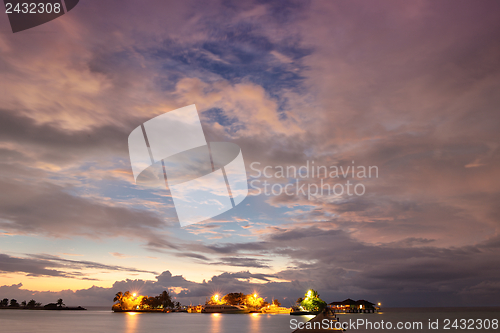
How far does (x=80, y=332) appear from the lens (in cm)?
8288

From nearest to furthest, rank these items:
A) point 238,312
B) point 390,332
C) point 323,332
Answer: point 323,332 < point 390,332 < point 238,312

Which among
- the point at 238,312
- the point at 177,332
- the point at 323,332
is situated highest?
the point at 323,332

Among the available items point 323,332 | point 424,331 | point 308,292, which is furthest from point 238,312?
point 323,332

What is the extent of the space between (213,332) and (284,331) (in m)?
17.9

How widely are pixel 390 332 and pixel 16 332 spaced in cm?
8771

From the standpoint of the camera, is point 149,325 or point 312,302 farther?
point 312,302

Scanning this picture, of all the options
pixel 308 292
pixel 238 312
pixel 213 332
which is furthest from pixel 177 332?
pixel 238 312

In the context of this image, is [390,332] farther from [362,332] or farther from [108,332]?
[108,332]

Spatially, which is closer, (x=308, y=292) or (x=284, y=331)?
(x=284, y=331)

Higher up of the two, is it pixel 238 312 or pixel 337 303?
pixel 337 303

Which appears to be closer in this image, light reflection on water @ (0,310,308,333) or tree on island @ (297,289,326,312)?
light reflection on water @ (0,310,308,333)

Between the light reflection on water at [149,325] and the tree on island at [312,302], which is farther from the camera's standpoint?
the tree on island at [312,302]

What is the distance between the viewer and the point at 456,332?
8100 cm

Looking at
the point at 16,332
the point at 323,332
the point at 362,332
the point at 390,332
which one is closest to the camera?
the point at 323,332
